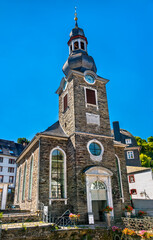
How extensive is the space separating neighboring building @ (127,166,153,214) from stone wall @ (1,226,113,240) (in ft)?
40.2

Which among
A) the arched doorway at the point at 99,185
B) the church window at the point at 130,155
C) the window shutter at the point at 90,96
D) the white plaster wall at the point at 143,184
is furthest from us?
the church window at the point at 130,155

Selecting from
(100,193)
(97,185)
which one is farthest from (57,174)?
(100,193)

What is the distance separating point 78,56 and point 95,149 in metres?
9.73

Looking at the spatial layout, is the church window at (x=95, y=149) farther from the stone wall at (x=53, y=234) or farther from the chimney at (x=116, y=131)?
the chimney at (x=116, y=131)

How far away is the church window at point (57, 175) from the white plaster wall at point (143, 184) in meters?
12.3

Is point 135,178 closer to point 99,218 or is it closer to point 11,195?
point 99,218

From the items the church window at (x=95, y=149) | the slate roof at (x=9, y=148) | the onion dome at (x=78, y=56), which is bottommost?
the church window at (x=95, y=149)

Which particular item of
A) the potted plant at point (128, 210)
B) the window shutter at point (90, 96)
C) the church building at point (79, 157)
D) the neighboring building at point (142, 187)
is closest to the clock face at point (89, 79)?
the church building at point (79, 157)

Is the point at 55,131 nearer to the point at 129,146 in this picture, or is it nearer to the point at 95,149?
the point at 95,149

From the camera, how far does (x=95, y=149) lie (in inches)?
648

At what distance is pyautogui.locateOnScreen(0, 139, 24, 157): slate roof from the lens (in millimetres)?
40859

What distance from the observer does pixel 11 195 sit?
99.1ft

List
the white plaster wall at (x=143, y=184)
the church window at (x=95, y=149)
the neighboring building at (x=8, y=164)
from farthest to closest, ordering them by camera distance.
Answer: the neighboring building at (x=8, y=164), the white plaster wall at (x=143, y=184), the church window at (x=95, y=149)

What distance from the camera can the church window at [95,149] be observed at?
16250mm
